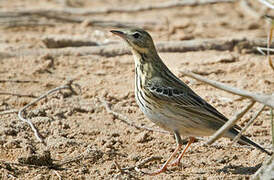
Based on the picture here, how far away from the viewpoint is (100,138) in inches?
226

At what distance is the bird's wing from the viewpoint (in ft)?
17.4

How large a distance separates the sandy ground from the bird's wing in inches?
17.3

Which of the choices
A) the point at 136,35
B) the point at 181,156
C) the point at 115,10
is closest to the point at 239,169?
the point at 181,156

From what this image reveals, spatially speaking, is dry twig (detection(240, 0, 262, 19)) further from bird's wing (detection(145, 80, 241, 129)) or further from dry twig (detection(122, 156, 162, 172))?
dry twig (detection(122, 156, 162, 172))

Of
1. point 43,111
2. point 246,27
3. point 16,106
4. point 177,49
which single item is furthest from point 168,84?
point 246,27

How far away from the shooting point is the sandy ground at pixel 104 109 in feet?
16.7

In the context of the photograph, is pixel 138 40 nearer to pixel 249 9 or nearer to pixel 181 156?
pixel 181 156

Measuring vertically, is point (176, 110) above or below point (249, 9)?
above

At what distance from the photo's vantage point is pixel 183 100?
5.36 meters

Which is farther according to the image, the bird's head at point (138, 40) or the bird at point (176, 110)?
the bird's head at point (138, 40)

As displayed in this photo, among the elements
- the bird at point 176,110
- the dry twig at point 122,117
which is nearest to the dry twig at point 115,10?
the dry twig at point 122,117

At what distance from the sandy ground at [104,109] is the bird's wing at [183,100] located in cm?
44

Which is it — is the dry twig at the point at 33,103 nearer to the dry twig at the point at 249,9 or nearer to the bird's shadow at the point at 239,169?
the bird's shadow at the point at 239,169

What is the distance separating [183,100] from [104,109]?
1511 millimetres
